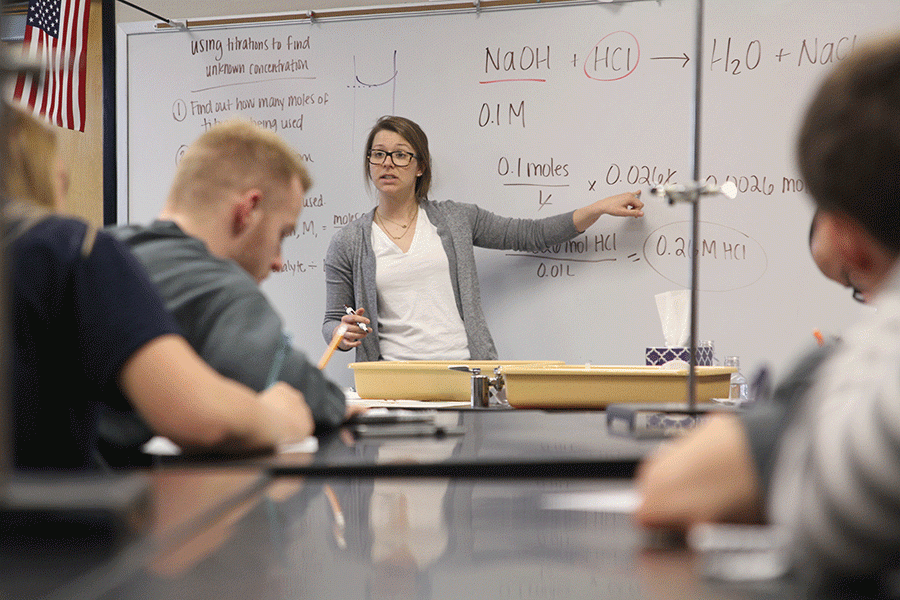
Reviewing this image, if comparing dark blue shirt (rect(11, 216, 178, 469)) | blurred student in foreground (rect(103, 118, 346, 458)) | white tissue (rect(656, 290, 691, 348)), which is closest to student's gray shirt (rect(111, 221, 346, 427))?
blurred student in foreground (rect(103, 118, 346, 458))

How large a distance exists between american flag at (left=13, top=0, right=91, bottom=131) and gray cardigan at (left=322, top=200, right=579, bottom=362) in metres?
1.10

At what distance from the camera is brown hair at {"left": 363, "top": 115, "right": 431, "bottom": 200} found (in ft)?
8.75

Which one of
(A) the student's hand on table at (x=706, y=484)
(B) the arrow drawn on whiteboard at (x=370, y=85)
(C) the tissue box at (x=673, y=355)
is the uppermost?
(B) the arrow drawn on whiteboard at (x=370, y=85)

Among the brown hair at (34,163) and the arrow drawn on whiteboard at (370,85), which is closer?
the brown hair at (34,163)

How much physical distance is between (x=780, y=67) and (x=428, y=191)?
128 cm

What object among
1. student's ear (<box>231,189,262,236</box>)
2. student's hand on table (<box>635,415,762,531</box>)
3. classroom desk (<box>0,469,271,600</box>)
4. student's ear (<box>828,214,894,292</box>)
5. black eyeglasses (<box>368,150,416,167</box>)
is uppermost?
black eyeglasses (<box>368,150,416,167</box>)

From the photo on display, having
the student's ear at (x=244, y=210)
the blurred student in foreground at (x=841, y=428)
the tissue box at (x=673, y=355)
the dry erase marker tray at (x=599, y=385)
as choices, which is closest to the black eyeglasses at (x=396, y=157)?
the tissue box at (x=673, y=355)

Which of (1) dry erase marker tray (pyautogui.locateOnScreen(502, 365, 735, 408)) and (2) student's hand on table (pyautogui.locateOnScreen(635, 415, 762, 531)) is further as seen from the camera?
(1) dry erase marker tray (pyautogui.locateOnScreen(502, 365, 735, 408))

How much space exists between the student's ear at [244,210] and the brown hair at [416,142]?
5.46 ft

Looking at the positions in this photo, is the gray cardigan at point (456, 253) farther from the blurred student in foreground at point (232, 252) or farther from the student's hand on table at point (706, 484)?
the student's hand on table at point (706, 484)

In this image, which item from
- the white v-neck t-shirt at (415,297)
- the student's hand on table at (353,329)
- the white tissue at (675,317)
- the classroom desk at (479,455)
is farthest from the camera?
the white v-neck t-shirt at (415,297)

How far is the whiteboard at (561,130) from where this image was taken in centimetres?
273

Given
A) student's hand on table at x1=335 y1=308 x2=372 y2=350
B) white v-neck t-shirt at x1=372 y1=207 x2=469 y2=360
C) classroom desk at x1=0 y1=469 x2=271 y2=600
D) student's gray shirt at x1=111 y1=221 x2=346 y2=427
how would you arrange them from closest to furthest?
1. classroom desk at x1=0 y1=469 x2=271 y2=600
2. student's gray shirt at x1=111 y1=221 x2=346 y2=427
3. student's hand on table at x1=335 y1=308 x2=372 y2=350
4. white v-neck t-shirt at x1=372 y1=207 x2=469 y2=360

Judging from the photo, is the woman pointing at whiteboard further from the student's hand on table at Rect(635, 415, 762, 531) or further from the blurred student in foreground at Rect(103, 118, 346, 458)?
the student's hand on table at Rect(635, 415, 762, 531)
